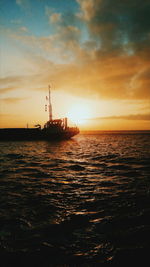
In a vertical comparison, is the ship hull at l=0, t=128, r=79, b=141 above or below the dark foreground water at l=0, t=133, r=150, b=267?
above

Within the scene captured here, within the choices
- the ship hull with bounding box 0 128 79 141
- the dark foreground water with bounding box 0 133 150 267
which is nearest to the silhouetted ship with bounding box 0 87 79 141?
the ship hull with bounding box 0 128 79 141

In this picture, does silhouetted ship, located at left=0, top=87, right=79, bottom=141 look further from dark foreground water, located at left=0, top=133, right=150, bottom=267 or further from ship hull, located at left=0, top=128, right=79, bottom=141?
dark foreground water, located at left=0, top=133, right=150, bottom=267

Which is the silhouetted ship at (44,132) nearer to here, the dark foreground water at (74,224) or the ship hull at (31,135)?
the ship hull at (31,135)

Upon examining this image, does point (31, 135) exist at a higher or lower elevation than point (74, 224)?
higher

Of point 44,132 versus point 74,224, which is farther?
point 44,132

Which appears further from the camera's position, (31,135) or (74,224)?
(31,135)

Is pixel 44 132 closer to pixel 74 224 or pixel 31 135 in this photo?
pixel 31 135

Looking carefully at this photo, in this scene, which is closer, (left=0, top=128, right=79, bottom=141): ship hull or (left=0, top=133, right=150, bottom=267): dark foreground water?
(left=0, top=133, right=150, bottom=267): dark foreground water

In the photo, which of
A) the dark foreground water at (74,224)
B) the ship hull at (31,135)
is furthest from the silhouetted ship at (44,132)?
the dark foreground water at (74,224)

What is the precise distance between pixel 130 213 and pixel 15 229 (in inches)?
143

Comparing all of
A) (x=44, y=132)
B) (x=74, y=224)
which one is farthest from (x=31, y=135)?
(x=74, y=224)

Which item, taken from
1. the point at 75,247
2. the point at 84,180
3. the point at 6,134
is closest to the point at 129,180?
the point at 84,180

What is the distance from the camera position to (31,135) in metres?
55.8

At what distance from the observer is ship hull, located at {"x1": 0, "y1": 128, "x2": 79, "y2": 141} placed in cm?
5500
